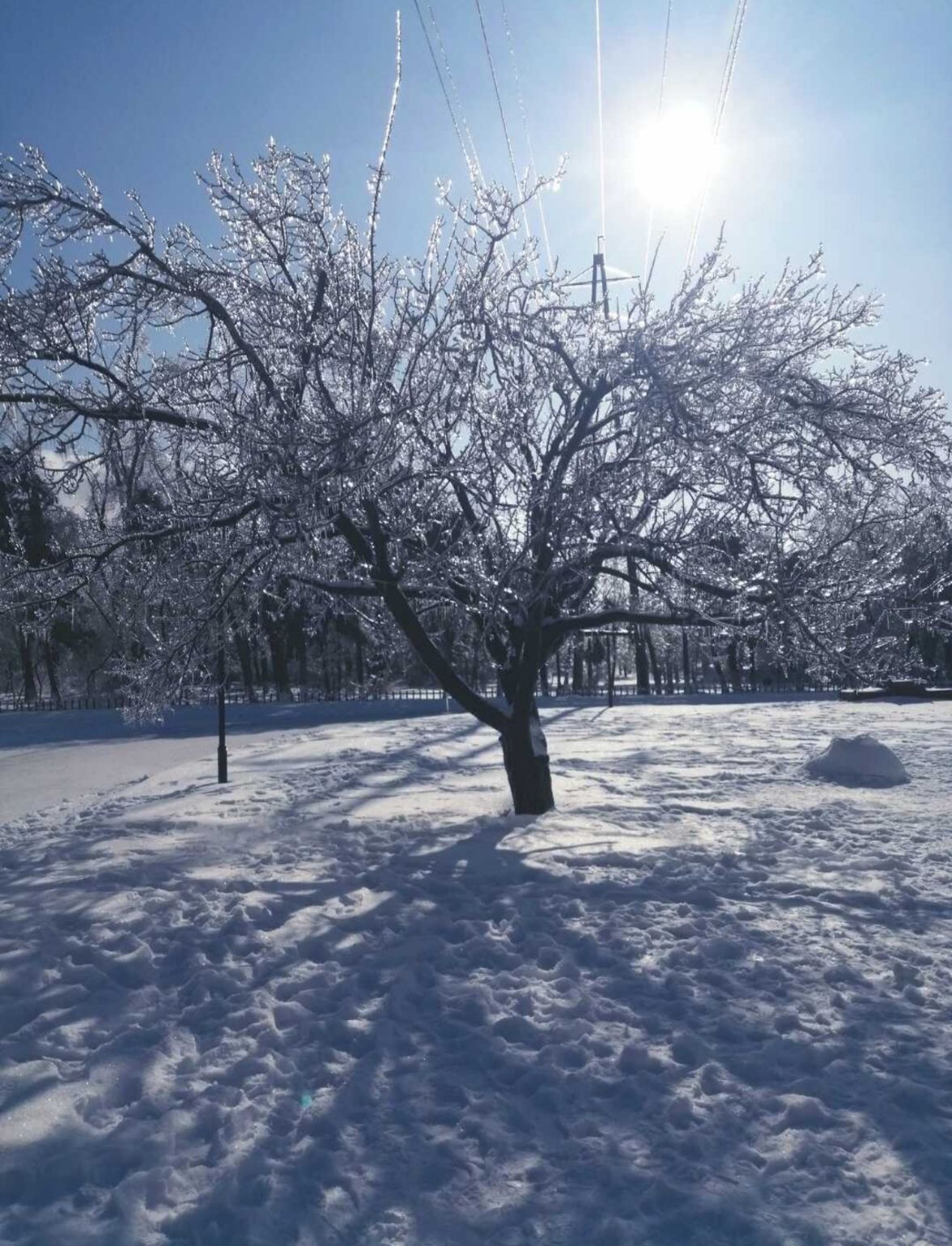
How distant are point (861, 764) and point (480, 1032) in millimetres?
8801

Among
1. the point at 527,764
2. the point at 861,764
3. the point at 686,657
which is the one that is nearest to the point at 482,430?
the point at 527,764

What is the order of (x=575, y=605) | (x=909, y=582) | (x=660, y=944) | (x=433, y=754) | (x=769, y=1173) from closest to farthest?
(x=769, y=1173)
(x=660, y=944)
(x=909, y=582)
(x=575, y=605)
(x=433, y=754)

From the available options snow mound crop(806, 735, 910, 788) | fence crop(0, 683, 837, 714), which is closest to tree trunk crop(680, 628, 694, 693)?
fence crop(0, 683, 837, 714)

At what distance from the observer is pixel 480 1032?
4301 mm

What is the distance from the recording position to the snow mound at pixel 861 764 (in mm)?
11312

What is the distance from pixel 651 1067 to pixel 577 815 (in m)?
5.29

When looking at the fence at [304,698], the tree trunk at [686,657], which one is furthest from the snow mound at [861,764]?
the fence at [304,698]

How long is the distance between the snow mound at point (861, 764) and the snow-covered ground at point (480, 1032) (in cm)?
241

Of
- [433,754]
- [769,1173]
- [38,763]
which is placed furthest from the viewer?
[38,763]

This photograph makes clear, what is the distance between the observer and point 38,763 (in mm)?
17438

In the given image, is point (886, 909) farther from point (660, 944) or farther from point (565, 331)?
point (565, 331)

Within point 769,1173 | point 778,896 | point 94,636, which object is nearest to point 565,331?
point 778,896

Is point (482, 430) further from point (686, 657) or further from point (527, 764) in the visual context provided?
point (686, 657)

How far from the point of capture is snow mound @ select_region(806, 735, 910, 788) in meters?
11.3
